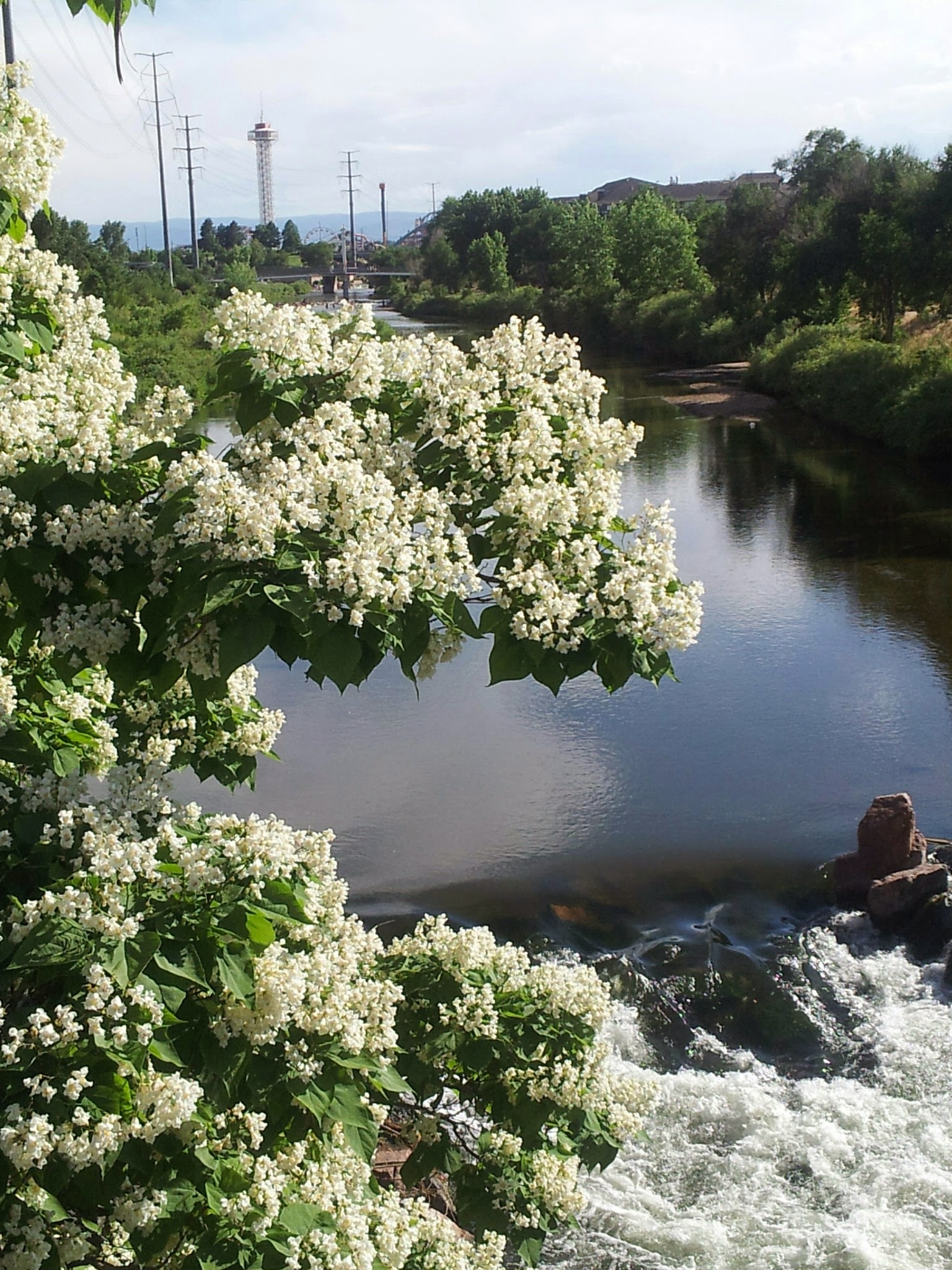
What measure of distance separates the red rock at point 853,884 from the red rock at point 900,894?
0.25 m

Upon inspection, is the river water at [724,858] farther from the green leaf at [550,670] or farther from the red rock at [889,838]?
the green leaf at [550,670]

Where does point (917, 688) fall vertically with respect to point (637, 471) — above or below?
below

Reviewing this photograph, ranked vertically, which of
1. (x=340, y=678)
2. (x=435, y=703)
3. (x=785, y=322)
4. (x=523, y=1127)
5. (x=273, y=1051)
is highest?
(x=785, y=322)

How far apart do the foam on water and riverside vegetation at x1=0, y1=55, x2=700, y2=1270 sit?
14.9 ft

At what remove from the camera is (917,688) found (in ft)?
59.4

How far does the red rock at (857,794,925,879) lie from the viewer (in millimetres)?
12758

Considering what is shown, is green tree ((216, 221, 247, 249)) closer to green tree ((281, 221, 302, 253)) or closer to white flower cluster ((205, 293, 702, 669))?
green tree ((281, 221, 302, 253))

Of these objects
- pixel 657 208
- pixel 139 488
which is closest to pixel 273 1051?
pixel 139 488

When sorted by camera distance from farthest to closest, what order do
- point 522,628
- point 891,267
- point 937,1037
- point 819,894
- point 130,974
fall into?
point 891,267, point 819,894, point 937,1037, point 522,628, point 130,974

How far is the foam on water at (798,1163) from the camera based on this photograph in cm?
863

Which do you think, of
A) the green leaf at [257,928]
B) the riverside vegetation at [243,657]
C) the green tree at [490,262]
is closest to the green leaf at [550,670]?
the riverside vegetation at [243,657]

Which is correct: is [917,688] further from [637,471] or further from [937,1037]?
[637,471]

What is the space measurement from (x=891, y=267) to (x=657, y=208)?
33.6 metres

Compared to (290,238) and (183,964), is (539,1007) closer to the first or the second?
(183,964)
